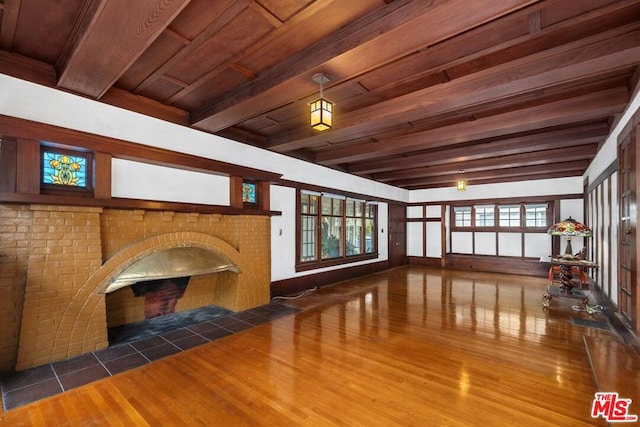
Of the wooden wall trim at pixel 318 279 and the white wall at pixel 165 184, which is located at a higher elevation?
the white wall at pixel 165 184

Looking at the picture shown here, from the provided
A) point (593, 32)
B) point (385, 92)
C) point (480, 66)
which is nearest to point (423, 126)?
point (385, 92)

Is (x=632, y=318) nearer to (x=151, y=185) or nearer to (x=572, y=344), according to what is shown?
(x=572, y=344)

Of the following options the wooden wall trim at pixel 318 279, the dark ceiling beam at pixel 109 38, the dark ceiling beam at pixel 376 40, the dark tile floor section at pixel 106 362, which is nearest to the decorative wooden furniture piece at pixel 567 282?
the wooden wall trim at pixel 318 279

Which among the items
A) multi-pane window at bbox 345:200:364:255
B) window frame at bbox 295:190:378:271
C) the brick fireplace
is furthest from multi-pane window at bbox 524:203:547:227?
the brick fireplace

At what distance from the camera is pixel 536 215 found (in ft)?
27.0

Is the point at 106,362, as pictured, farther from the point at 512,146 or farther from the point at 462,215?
the point at 462,215

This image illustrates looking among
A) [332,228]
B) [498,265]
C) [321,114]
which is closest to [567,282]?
[498,265]

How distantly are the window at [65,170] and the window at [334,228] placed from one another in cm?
365

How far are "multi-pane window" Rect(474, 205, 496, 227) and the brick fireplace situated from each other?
331 inches

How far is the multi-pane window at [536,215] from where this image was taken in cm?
812

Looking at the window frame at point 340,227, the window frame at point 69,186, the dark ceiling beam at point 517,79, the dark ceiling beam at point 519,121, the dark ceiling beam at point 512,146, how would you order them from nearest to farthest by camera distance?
1. the dark ceiling beam at point 517,79
2. the window frame at point 69,186
3. the dark ceiling beam at point 519,121
4. the dark ceiling beam at point 512,146
5. the window frame at point 340,227

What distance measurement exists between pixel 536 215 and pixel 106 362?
10093 millimetres

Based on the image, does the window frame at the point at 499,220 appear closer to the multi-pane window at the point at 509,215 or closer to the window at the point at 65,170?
the multi-pane window at the point at 509,215

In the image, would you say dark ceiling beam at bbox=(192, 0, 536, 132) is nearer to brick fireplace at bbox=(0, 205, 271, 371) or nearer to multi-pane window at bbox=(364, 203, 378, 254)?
brick fireplace at bbox=(0, 205, 271, 371)
